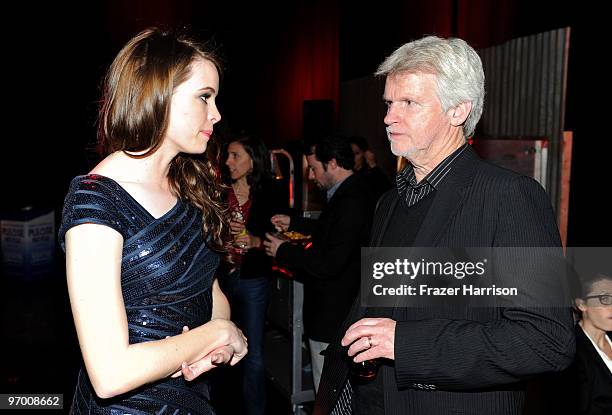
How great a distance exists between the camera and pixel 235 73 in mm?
11594

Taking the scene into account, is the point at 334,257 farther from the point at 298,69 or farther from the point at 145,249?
the point at 298,69

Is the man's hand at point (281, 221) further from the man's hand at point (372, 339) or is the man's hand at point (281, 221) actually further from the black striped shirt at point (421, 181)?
the man's hand at point (372, 339)

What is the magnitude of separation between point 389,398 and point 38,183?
11671 mm

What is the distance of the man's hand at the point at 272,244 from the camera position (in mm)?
3391

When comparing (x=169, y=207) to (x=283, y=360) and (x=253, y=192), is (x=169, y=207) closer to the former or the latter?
(x=253, y=192)

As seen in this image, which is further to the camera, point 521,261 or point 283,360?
A: point 283,360

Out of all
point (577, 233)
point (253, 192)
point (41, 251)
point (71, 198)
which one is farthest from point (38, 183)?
point (71, 198)

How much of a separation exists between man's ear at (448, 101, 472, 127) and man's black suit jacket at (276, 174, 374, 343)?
4.81 ft

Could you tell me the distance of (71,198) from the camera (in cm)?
134

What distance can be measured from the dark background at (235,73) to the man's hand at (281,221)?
1.56 meters

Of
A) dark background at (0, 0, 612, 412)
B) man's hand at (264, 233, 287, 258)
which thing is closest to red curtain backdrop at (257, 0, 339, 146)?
dark background at (0, 0, 612, 412)

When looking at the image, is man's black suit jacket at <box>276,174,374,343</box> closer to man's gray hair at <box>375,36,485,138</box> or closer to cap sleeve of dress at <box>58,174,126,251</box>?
man's gray hair at <box>375,36,485,138</box>

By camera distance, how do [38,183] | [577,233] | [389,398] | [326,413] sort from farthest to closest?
[38,183]
[577,233]
[326,413]
[389,398]

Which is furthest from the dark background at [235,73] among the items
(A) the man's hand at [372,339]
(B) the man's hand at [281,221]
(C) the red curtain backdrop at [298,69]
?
(A) the man's hand at [372,339]
